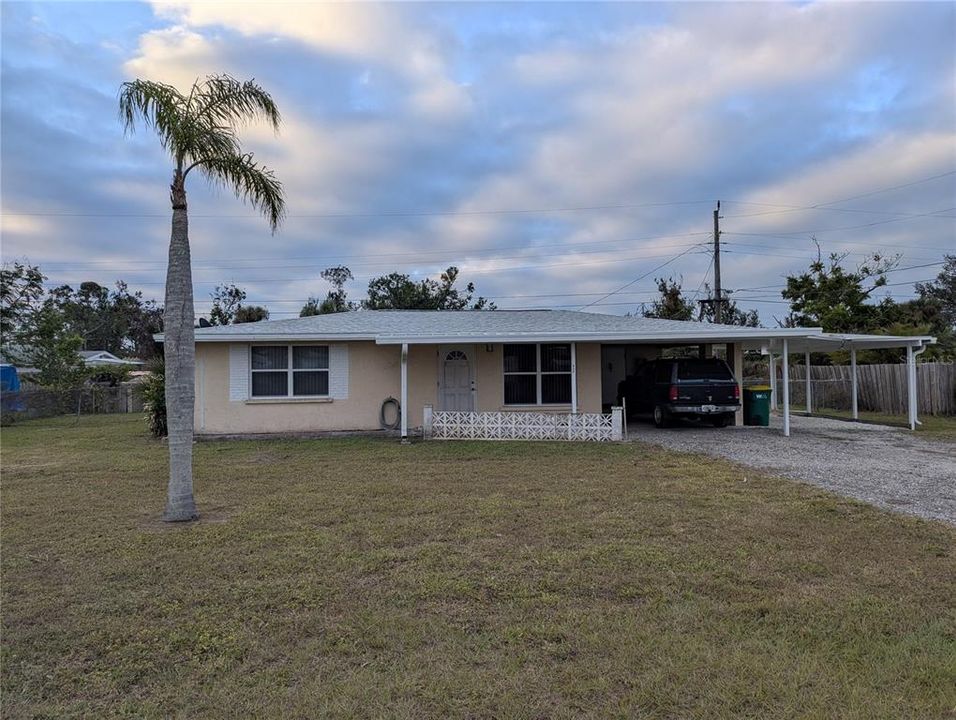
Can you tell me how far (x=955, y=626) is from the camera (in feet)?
12.5

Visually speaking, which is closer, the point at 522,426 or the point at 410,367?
the point at 522,426

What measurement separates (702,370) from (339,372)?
27.7ft

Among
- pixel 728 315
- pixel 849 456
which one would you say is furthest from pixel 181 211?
pixel 728 315

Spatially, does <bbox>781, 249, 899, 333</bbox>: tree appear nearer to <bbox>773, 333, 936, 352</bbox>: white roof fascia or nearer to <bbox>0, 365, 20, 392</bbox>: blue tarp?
<bbox>773, 333, 936, 352</bbox>: white roof fascia

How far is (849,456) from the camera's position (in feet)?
35.0

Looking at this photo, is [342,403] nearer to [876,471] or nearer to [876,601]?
[876,471]

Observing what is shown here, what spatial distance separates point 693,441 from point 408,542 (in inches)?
341

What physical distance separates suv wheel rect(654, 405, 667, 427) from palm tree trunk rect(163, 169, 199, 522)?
37.1 feet

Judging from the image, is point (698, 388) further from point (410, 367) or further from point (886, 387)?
point (886, 387)

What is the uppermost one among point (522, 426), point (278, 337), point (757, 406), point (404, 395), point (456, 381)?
point (278, 337)

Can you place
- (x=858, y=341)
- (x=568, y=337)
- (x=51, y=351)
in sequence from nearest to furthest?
(x=568, y=337)
(x=858, y=341)
(x=51, y=351)

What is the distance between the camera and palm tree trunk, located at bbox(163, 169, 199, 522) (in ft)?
22.1

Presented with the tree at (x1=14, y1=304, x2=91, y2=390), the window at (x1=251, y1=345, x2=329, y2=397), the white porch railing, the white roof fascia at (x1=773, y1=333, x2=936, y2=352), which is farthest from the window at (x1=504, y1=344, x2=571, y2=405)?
the tree at (x1=14, y1=304, x2=91, y2=390)

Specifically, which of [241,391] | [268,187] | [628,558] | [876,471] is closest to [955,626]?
[628,558]
